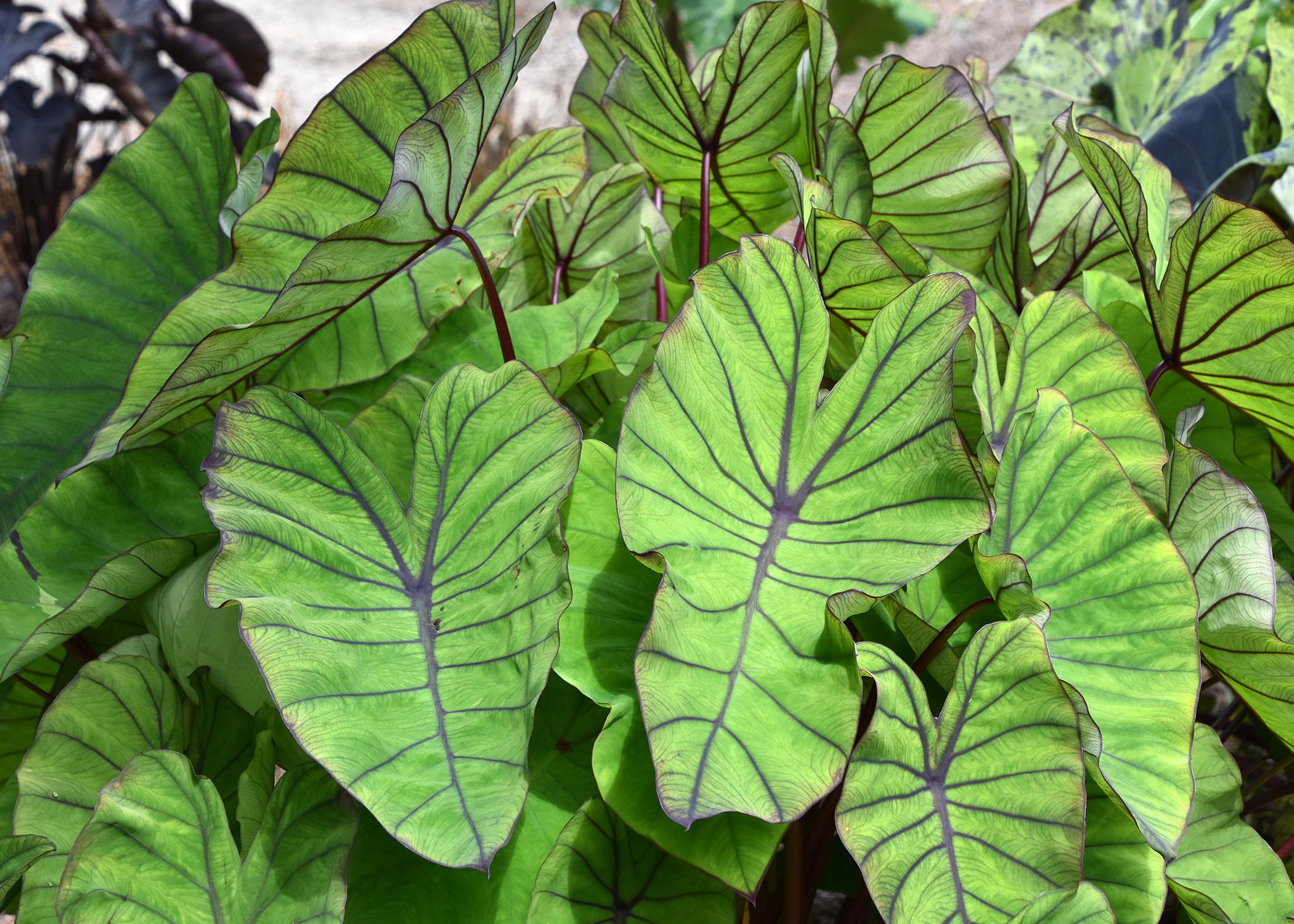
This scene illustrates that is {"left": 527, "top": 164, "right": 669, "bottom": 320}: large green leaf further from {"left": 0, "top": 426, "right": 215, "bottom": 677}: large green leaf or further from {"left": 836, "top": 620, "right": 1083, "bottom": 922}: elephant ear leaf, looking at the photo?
{"left": 836, "top": 620, "right": 1083, "bottom": 922}: elephant ear leaf

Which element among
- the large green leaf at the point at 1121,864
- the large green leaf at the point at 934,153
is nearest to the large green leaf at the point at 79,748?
the large green leaf at the point at 1121,864

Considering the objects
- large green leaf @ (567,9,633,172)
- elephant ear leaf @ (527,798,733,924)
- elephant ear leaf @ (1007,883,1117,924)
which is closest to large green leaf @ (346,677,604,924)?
elephant ear leaf @ (527,798,733,924)

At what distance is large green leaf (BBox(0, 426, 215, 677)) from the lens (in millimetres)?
646

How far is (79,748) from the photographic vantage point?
63cm

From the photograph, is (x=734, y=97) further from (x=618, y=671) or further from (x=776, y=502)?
(x=618, y=671)

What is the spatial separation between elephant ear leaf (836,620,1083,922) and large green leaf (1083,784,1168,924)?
6cm

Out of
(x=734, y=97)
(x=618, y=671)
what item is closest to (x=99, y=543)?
(x=618, y=671)

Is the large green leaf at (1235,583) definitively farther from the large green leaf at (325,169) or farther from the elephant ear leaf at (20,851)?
the elephant ear leaf at (20,851)

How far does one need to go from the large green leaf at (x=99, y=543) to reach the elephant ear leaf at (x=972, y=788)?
0.46 m

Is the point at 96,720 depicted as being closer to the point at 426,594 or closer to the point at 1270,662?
the point at 426,594

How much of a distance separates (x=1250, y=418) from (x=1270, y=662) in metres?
0.34

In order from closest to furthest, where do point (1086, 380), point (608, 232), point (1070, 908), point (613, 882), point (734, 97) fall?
point (1070, 908) < point (613, 882) < point (1086, 380) < point (734, 97) < point (608, 232)

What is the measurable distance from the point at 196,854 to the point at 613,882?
24 centimetres

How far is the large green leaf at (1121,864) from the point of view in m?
0.57
